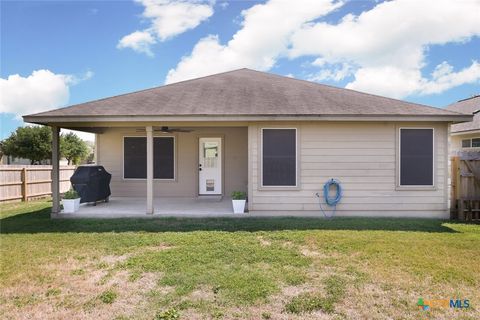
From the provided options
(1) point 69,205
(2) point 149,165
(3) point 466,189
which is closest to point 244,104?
(2) point 149,165

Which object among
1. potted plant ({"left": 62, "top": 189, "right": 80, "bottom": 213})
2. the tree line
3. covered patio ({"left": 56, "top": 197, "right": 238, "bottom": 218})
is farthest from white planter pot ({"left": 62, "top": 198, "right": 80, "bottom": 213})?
the tree line

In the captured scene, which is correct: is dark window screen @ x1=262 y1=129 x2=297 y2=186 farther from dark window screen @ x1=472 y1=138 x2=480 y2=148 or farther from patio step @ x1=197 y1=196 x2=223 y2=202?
dark window screen @ x1=472 y1=138 x2=480 y2=148

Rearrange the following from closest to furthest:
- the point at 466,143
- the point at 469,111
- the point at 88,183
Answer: the point at 88,183
the point at 466,143
the point at 469,111

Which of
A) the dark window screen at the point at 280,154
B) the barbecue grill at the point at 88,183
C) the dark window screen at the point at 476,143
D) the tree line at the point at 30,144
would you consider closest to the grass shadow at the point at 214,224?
the dark window screen at the point at 280,154

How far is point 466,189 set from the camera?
7.30 metres

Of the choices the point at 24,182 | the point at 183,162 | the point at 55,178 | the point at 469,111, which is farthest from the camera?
the point at 469,111

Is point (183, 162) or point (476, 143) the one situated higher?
A: point (476, 143)

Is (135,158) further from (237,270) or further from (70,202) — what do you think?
(237,270)

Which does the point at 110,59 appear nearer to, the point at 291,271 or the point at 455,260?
the point at 291,271

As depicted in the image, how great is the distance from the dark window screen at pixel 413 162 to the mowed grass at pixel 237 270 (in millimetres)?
1131

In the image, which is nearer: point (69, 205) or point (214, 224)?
point (214, 224)

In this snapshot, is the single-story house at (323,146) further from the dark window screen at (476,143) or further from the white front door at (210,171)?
the dark window screen at (476,143)

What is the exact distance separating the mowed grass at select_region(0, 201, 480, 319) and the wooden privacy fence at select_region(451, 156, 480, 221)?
101cm

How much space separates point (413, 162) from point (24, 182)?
473 inches
